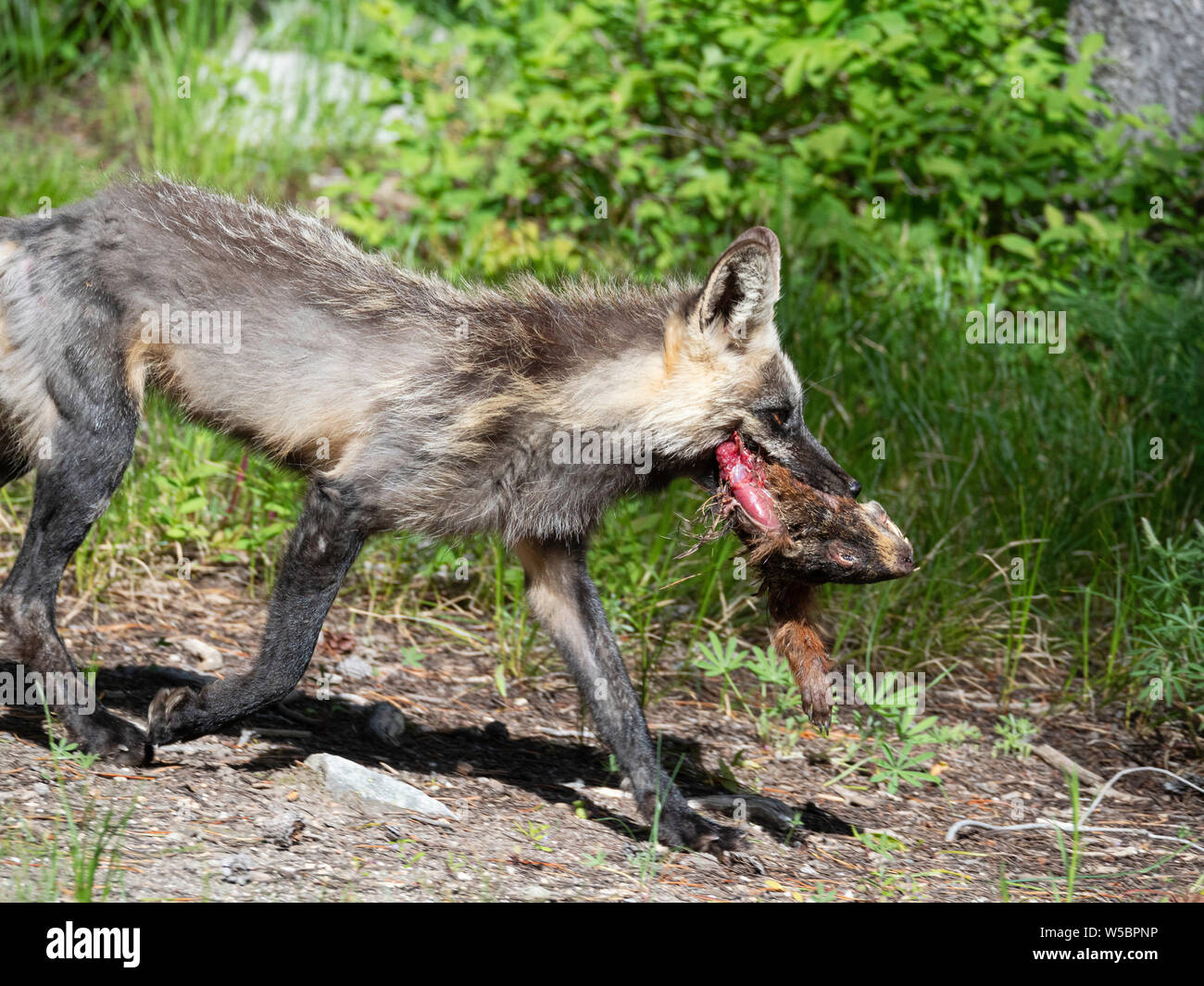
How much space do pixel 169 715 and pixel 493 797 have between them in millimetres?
1049

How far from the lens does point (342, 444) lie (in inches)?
161

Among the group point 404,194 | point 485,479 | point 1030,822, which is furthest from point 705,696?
point 404,194

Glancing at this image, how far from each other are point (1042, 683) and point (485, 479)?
2902mm

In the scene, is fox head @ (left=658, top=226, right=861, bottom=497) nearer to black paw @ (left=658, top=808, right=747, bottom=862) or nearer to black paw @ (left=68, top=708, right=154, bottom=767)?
black paw @ (left=658, top=808, right=747, bottom=862)

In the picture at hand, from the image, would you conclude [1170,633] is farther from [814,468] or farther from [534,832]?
[534,832]

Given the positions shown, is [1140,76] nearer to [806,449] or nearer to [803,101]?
[803,101]

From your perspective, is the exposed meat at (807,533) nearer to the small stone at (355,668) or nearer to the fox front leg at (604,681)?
the fox front leg at (604,681)

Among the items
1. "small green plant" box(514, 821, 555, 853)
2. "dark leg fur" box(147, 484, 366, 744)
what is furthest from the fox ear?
"small green plant" box(514, 821, 555, 853)

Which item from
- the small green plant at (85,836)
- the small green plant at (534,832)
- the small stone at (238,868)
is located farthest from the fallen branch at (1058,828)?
the small green plant at (85,836)

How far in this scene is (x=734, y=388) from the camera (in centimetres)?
382

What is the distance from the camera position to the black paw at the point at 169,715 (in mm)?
3824

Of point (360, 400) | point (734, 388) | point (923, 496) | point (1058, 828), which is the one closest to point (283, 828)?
point (360, 400)

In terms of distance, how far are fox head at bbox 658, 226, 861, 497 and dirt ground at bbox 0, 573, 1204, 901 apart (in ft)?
4.00

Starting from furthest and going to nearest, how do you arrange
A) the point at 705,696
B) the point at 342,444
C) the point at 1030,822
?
the point at 705,696, the point at 1030,822, the point at 342,444
